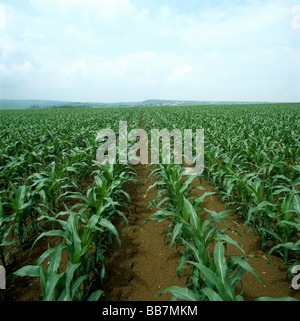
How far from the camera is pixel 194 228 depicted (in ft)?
5.42

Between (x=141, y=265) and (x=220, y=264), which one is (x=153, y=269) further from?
(x=220, y=264)

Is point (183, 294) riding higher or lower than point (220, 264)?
lower

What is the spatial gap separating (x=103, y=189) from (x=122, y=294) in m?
1.18

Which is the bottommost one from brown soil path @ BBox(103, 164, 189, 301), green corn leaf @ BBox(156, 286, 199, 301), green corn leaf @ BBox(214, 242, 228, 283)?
brown soil path @ BBox(103, 164, 189, 301)

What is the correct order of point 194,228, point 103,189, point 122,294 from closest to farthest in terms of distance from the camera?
point 194,228, point 122,294, point 103,189

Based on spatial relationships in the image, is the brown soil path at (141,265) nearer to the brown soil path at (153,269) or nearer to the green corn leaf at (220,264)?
the brown soil path at (153,269)

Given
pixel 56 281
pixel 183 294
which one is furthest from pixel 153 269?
pixel 56 281

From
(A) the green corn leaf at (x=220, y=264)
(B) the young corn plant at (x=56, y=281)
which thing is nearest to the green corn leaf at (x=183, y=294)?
(A) the green corn leaf at (x=220, y=264)

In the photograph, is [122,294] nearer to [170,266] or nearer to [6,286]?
[170,266]

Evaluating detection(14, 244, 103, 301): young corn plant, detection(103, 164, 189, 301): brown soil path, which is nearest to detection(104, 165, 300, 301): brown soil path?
detection(103, 164, 189, 301): brown soil path

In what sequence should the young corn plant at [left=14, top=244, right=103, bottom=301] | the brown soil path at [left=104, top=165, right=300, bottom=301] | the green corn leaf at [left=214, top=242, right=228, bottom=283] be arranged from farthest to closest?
the brown soil path at [left=104, top=165, right=300, bottom=301] < the green corn leaf at [left=214, top=242, right=228, bottom=283] < the young corn plant at [left=14, top=244, right=103, bottom=301]

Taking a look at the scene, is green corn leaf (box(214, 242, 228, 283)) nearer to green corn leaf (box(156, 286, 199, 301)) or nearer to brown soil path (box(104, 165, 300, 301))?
green corn leaf (box(156, 286, 199, 301))
